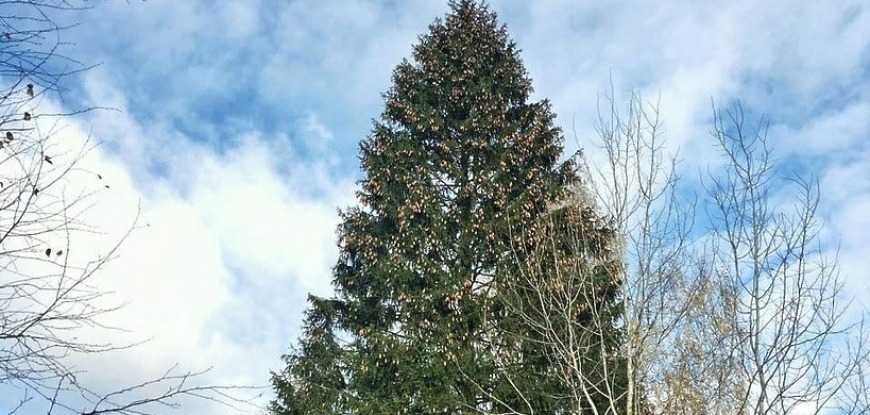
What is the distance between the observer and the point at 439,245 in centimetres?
1140

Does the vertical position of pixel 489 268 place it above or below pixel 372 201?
below

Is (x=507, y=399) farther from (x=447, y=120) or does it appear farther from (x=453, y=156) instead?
(x=447, y=120)

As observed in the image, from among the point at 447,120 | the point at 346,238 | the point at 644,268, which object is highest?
the point at 447,120

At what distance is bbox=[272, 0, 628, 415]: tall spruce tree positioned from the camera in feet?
33.4

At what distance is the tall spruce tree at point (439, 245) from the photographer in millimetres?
10180

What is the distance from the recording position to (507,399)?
10.1 meters

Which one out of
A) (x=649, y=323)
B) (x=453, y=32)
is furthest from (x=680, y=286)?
(x=453, y=32)

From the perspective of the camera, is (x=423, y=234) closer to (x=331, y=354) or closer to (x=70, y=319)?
(x=331, y=354)

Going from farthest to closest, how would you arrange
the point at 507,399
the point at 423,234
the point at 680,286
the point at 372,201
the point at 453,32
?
1. the point at 453,32
2. the point at 372,201
3. the point at 423,234
4. the point at 507,399
5. the point at 680,286

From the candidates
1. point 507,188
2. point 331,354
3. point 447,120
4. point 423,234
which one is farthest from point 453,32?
point 331,354

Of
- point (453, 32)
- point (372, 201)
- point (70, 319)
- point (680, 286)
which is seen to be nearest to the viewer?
point (70, 319)

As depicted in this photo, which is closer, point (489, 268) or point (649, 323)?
point (649, 323)

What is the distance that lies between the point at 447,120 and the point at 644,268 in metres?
7.05

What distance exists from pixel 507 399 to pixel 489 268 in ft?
8.42
